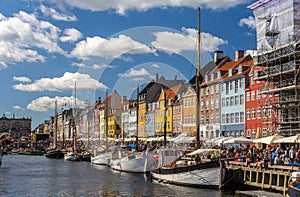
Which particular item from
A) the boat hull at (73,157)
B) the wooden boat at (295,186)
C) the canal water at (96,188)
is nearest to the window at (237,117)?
the canal water at (96,188)

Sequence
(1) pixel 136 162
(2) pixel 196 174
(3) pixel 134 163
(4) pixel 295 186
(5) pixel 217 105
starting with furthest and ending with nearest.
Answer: (5) pixel 217 105 < (3) pixel 134 163 < (1) pixel 136 162 < (2) pixel 196 174 < (4) pixel 295 186

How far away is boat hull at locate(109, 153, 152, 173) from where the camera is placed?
5450 centimetres

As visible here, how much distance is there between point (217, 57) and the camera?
281 ft

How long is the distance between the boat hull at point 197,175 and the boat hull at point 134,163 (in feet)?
41.2

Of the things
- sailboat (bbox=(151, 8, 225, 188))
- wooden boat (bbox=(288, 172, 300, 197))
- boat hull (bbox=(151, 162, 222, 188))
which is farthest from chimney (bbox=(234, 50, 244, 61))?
wooden boat (bbox=(288, 172, 300, 197))

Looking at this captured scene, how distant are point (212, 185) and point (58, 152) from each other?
82477mm

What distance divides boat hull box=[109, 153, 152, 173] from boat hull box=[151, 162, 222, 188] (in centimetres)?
1257

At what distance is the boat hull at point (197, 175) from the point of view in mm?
37062

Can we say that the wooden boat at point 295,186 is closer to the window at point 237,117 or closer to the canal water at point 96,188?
the canal water at point 96,188

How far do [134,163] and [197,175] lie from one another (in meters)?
19.2

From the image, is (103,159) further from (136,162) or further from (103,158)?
(136,162)

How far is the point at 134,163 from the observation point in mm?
56344

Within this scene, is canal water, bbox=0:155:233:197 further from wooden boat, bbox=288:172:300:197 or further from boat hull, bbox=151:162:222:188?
wooden boat, bbox=288:172:300:197

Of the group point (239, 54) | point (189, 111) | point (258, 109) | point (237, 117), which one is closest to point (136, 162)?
point (258, 109)
